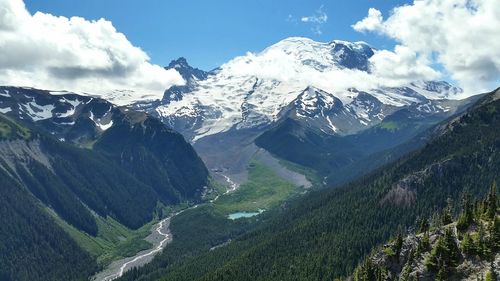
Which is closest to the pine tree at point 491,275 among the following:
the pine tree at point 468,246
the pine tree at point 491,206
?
the pine tree at point 468,246

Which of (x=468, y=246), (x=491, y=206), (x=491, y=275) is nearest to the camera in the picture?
(x=491, y=275)

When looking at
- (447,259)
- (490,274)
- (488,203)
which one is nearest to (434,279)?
(447,259)

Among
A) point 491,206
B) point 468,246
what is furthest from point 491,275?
point 491,206

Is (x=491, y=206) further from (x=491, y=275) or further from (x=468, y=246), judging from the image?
(x=491, y=275)

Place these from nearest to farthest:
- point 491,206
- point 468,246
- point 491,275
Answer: point 491,275 < point 468,246 < point 491,206

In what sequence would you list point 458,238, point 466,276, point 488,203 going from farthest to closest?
1. point 488,203
2. point 458,238
3. point 466,276

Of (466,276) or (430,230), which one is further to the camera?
(430,230)

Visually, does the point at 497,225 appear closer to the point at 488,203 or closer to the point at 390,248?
the point at 488,203

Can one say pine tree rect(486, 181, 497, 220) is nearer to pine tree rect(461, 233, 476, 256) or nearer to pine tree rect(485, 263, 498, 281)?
pine tree rect(461, 233, 476, 256)

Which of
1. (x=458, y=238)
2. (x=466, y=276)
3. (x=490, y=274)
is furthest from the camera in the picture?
(x=458, y=238)

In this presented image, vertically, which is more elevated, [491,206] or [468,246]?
[491,206]

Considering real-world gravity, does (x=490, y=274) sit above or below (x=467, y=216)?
below
